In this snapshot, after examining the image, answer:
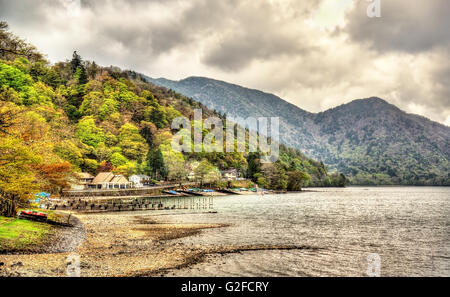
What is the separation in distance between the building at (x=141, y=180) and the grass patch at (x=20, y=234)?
82638mm

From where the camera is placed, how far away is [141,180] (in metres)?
114

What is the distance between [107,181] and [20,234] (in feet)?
262

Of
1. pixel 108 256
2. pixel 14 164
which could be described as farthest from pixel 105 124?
pixel 108 256

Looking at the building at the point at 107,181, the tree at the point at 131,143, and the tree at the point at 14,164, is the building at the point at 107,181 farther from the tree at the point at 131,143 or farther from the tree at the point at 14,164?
the tree at the point at 14,164

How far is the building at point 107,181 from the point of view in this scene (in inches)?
3787

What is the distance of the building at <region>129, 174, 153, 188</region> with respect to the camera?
108 m

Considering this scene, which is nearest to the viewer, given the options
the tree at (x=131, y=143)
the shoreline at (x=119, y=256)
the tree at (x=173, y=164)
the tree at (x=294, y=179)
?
the shoreline at (x=119, y=256)

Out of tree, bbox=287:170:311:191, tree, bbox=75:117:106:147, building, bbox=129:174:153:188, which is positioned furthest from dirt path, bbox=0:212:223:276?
tree, bbox=287:170:311:191

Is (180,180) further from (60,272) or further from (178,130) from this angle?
(60,272)

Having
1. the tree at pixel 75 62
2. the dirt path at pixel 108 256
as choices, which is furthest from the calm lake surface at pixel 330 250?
the tree at pixel 75 62

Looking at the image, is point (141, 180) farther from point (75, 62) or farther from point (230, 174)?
point (75, 62)

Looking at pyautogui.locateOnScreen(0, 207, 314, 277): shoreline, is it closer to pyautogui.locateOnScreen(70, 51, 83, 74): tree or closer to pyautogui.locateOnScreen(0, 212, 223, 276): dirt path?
pyautogui.locateOnScreen(0, 212, 223, 276): dirt path

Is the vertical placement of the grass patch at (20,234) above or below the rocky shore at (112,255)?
above

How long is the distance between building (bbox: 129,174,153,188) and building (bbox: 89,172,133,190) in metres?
6.60
